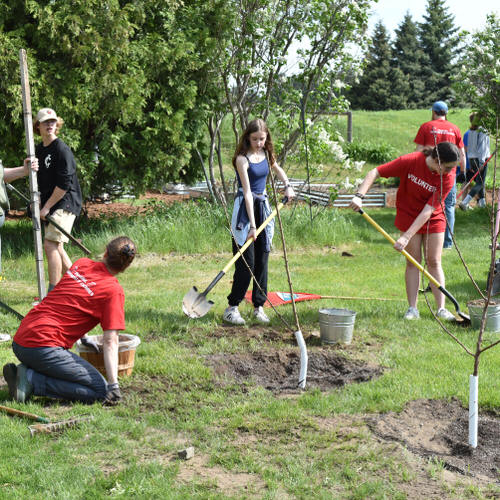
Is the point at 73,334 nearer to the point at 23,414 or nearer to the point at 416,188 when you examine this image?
the point at 23,414

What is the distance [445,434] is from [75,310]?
2390 mm

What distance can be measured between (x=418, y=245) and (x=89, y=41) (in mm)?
5171

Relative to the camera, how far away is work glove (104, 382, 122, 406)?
4.18m

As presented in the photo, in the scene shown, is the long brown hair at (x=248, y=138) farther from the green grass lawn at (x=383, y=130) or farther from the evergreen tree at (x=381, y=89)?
the evergreen tree at (x=381, y=89)

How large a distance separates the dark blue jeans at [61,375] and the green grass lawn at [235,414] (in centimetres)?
12

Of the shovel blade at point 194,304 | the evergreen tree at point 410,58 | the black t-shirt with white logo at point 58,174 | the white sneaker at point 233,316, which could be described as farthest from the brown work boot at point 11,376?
the evergreen tree at point 410,58

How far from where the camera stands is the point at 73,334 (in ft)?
14.0

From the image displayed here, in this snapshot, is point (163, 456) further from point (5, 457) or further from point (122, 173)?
point (122, 173)

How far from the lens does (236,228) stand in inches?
232

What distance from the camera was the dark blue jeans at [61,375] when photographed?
414 centimetres

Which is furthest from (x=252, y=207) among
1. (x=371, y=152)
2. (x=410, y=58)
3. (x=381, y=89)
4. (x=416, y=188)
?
(x=410, y=58)

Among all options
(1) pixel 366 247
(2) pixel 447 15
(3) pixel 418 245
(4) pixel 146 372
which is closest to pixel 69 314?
(4) pixel 146 372

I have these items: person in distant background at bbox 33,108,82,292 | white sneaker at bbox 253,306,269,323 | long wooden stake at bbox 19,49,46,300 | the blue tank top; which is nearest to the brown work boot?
long wooden stake at bbox 19,49,46,300

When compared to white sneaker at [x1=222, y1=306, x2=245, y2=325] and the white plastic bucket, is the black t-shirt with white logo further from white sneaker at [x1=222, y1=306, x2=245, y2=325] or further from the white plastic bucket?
the white plastic bucket
